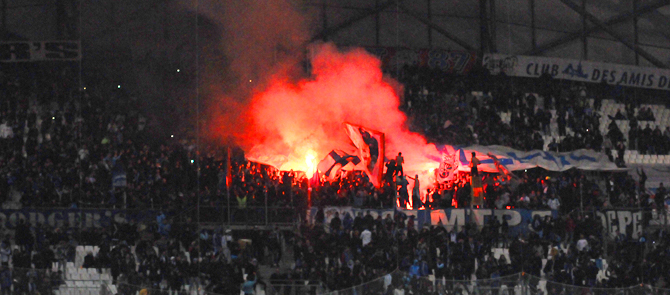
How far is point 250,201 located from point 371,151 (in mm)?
3888

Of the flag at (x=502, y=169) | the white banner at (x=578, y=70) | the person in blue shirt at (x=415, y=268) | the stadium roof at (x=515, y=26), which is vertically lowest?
the person in blue shirt at (x=415, y=268)

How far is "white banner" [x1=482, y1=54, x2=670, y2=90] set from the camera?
34.5 meters

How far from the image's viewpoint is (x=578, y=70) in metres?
35.6

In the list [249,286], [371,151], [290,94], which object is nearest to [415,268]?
[249,286]

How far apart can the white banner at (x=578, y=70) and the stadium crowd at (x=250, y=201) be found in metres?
2.82

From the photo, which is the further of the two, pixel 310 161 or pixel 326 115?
pixel 326 115

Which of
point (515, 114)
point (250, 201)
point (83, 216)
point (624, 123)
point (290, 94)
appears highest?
point (290, 94)

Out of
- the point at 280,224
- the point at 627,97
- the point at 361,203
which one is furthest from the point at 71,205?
the point at 627,97

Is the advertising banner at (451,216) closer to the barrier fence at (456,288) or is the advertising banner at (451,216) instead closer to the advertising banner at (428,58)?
the barrier fence at (456,288)

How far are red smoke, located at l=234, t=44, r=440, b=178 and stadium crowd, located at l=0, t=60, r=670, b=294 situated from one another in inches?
35.9

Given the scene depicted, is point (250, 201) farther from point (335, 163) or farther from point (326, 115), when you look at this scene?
point (326, 115)

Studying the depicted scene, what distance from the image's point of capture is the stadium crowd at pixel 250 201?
2094 centimetres

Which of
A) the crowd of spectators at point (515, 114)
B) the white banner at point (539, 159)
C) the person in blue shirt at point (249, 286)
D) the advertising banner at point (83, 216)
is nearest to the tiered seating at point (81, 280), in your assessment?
the advertising banner at point (83, 216)

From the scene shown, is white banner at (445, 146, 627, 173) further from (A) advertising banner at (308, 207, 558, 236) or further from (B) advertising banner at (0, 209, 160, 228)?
(B) advertising banner at (0, 209, 160, 228)
